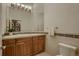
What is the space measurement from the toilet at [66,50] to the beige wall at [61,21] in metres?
0.04

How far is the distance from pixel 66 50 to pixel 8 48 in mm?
620

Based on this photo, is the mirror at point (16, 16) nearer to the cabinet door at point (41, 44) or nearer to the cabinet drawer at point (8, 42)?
the cabinet drawer at point (8, 42)

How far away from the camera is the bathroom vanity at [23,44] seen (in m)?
1.27

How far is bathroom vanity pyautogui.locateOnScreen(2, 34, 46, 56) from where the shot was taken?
1.27 metres

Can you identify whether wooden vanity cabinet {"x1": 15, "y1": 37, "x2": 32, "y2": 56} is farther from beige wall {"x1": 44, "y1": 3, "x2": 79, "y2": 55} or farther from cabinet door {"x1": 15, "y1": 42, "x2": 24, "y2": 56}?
beige wall {"x1": 44, "y1": 3, "x2": 79, "y2": 55}

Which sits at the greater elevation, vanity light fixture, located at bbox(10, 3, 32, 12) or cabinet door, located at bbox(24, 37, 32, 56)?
vanity light fixture, located at bbox(10, 3, 32, 12)

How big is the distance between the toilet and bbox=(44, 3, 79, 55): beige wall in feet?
0.14

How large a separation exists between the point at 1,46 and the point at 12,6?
44 centimetres

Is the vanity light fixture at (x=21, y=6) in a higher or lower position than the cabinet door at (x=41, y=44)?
higher

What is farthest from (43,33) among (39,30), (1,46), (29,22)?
(1,46)

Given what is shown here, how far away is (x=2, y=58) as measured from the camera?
121cm

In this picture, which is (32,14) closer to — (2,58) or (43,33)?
(43,33)

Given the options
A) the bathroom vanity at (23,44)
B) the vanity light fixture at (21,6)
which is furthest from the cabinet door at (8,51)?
the vanity light fixture at (21,6)

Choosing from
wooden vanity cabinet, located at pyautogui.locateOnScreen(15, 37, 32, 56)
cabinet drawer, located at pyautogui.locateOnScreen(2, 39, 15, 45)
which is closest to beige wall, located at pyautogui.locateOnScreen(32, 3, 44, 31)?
wooden vanity cabinet, located at pyautogui.locateOnScreen(15, 37, 32, 56)
